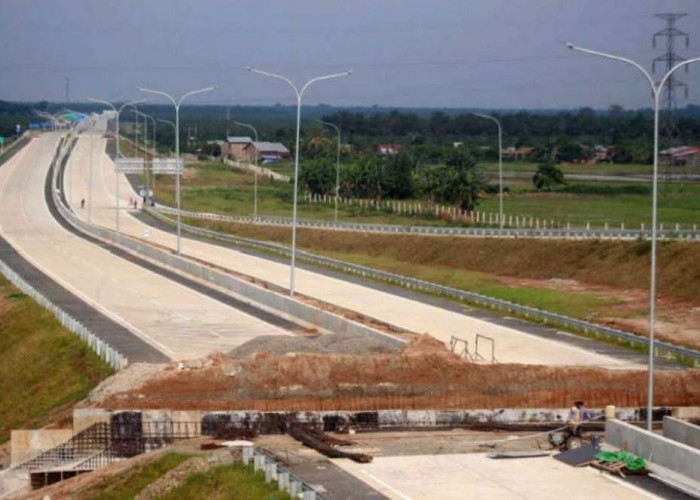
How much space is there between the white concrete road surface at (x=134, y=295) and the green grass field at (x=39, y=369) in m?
2.41

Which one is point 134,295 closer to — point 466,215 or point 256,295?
point 256,295

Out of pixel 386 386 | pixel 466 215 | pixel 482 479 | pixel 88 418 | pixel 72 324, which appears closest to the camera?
pixel 482 479

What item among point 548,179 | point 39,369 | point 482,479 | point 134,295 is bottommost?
point 39,369

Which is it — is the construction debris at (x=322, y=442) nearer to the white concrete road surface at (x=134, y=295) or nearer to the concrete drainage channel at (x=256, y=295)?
the concrete drainage channel at (x=256, y=295)

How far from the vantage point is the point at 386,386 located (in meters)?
41.2

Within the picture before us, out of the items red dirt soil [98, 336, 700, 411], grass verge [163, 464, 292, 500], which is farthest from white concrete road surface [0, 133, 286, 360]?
grass verge [163, 464, 292, 500]

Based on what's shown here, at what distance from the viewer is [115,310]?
210ft

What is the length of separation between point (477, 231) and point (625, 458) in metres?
63.8

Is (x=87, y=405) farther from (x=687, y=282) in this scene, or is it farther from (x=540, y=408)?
(x=687, y=282)

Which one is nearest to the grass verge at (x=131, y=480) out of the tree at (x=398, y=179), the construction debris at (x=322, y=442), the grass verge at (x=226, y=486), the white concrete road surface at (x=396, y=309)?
the grass verge at (x=226, y=486)

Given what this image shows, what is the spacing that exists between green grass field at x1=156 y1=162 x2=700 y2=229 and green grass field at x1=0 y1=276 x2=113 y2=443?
44.7m

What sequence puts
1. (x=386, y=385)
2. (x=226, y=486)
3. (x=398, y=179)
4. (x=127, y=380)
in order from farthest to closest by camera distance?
1. (x=398, y=179)
2. (x=127, y=380)
3. (x=386, y=385)
4. (x=226, y=486)

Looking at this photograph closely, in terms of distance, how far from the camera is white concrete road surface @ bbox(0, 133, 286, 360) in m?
55.2

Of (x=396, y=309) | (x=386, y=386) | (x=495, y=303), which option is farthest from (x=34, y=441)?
(x=495, y=303)
